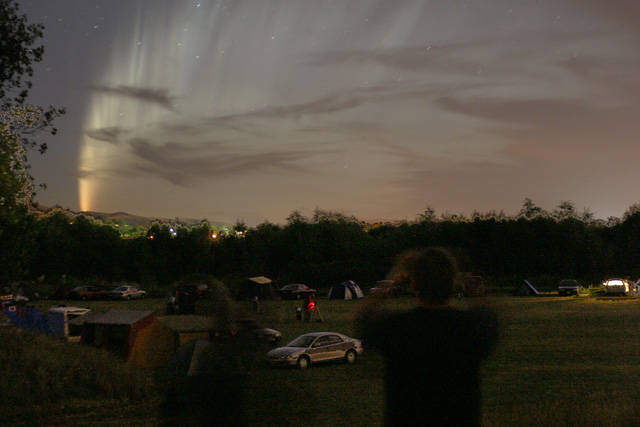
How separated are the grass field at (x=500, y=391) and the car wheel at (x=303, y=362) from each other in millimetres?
285

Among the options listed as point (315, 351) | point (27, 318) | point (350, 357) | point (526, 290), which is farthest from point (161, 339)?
point (526, 290)

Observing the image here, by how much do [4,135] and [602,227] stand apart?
10037 cm

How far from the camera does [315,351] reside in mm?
19734

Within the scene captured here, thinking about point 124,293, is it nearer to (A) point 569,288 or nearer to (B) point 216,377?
(A) point 569,288

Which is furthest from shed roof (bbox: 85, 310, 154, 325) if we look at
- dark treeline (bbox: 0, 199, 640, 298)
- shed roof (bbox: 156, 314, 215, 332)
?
dark treeline (bbox: 0, 199, 640, 298)

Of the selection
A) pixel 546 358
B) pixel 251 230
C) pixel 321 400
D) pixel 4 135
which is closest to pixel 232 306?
pixel 321 400

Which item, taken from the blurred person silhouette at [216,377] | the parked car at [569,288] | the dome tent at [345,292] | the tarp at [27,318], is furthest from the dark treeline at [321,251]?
the blurred person silhouette at [216,377]

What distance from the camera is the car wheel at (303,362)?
19.3 m

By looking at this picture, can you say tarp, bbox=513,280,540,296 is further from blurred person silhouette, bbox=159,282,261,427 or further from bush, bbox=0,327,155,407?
blurred person silhouette, bbox=159,282,261,427

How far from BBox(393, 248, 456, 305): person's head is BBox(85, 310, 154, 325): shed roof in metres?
17.8

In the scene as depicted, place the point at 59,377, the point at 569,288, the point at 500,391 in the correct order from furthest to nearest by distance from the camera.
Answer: the point at 569,288
the point at 500,391
the point at 59,377

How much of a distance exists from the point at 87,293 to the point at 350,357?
41.4 m

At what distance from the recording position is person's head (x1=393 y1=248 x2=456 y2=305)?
2.84 meters

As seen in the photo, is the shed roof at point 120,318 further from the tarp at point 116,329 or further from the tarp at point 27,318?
the tarp at point 27,318
